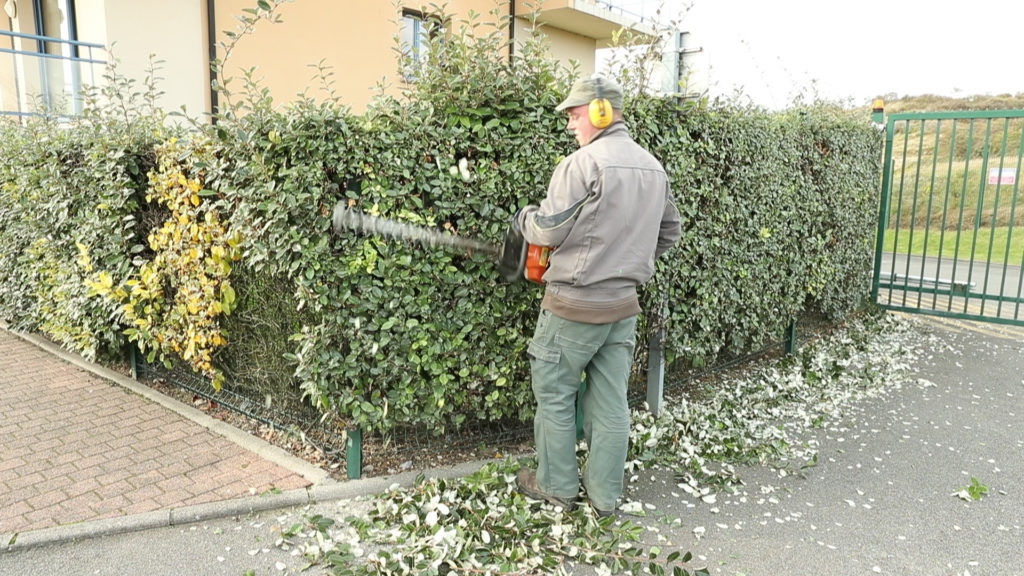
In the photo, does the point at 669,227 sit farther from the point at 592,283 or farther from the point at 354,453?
the point at 354,453

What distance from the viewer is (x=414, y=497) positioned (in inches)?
139

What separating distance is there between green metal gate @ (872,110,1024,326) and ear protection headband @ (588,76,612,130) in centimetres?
513

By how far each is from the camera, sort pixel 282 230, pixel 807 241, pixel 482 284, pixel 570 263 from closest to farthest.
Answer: pixel 570 263, pixel 282 230, pixel 482 284, pixel 807 241

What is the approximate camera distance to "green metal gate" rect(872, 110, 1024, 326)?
281 inches

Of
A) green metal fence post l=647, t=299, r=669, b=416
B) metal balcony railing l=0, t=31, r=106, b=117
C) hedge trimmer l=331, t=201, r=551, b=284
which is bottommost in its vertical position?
green metal fence post l=647, t=299, r=669, b=416

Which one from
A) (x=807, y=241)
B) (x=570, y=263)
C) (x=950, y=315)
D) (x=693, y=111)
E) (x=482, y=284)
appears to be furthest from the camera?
(x=950, y=315)

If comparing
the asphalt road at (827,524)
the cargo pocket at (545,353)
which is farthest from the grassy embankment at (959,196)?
the cargo pocket at (545,353)

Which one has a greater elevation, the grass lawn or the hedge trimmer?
the hedge trimmer

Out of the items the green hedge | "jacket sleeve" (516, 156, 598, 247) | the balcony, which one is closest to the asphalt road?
the green hedge

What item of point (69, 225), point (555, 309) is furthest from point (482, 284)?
point (69, 225)

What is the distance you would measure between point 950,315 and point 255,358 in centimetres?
707

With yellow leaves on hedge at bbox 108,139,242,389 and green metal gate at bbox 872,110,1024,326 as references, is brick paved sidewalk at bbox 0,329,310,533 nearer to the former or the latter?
yellow leaves on hedge at bbox 108,139,242,389

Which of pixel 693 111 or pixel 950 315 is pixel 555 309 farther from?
pixel 950 315

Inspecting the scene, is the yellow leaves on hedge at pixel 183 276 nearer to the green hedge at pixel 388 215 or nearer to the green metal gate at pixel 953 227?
the green hedge at pixel 388 215
